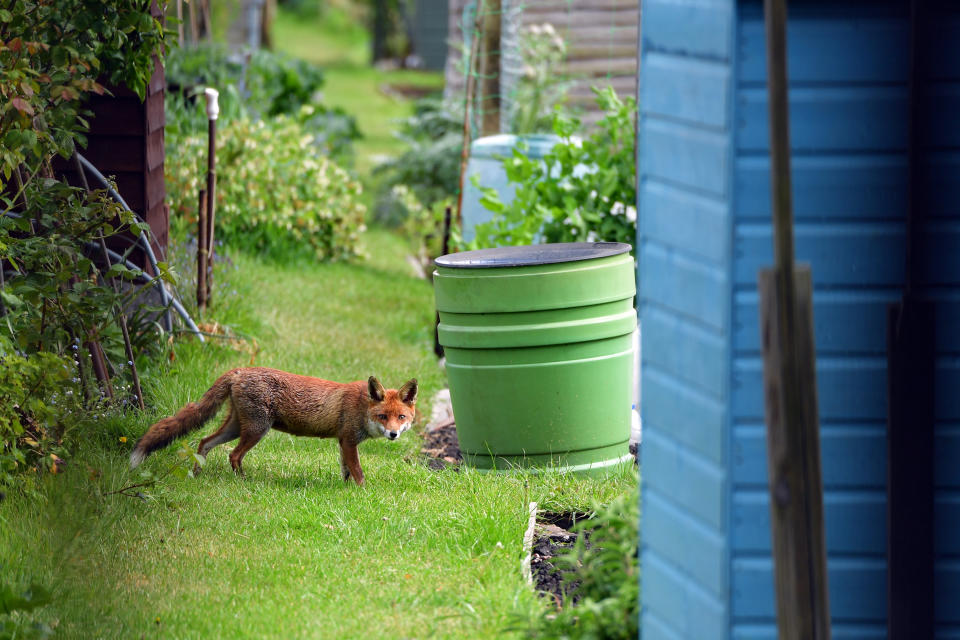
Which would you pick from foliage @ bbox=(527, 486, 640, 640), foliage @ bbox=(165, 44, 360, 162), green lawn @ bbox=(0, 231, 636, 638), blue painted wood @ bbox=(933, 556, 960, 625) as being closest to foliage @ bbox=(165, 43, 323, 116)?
foliage @ bbox=(165, 44, 360, 162)

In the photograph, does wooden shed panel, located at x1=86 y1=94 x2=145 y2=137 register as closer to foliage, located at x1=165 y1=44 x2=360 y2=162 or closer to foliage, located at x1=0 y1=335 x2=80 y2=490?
foliage, located at x1=0 y1=335 x2=80 y2=490

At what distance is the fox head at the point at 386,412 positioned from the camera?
5.13 m

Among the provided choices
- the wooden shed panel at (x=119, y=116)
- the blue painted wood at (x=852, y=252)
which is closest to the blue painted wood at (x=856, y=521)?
the blue painted wood at (x=852, y=252)

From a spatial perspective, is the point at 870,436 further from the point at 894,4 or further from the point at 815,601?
the point at 894,4

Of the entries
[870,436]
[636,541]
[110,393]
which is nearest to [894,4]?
[870,436]

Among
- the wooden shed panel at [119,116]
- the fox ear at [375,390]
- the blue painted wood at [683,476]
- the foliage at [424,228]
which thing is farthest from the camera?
the foliage at [424,228]

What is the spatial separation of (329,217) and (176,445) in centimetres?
532

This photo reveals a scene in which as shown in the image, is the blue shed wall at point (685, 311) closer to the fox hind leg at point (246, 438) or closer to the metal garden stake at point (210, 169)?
the fox hind leg at point (246, 438)

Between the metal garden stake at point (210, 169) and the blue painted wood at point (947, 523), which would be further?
the metal garden stake at point (210, 169)

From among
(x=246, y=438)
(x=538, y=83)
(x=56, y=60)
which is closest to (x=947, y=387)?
(x=246, y=438)

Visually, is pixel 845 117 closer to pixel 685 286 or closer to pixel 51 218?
pixel 685 286

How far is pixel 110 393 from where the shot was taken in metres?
5.48

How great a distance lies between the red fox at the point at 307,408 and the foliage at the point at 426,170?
268 inches

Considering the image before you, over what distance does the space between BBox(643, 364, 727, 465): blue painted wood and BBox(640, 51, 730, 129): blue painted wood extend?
0.59 meters
